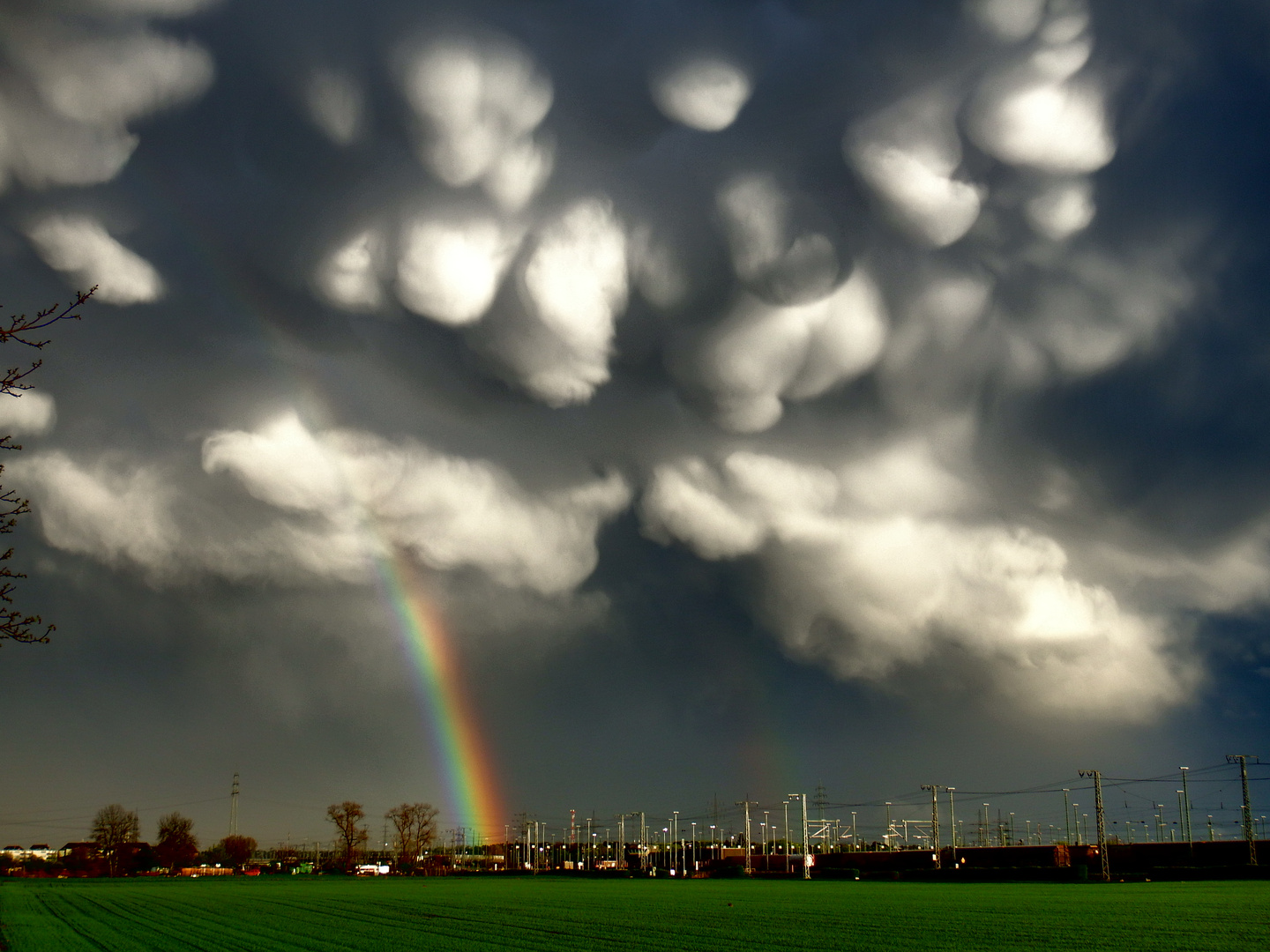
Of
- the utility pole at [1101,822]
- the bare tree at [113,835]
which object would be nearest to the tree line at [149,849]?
the bare tree at [113,835]

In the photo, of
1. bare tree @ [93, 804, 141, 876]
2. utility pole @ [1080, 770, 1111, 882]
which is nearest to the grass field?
utility pole @ [1080, 770, 1111, 882]

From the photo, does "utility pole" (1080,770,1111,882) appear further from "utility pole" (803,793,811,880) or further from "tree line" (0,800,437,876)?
"tree line" (0,800,437,876)

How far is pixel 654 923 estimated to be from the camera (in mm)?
35156

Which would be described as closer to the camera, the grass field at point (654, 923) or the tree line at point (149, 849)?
the grass field at point (654, 923)

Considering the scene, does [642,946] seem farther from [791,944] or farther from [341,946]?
[341,946]

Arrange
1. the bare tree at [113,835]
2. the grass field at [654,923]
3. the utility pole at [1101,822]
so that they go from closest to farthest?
the grass field at [654,923] → the utility pole at [1101,822] → the bare tree at [113,835]

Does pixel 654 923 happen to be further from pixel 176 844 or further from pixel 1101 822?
pixel 176 844

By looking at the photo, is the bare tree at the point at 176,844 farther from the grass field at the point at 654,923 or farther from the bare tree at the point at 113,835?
the grass field at the point at 654,923

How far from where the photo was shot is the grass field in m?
26.5

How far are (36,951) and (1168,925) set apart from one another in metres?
33.7

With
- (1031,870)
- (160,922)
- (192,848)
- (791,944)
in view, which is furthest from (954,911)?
(192,848)

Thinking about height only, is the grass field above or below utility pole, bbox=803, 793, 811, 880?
above

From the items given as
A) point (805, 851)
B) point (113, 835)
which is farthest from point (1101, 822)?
point (113, 835)

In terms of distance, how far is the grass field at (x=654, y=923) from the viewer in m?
26.5
